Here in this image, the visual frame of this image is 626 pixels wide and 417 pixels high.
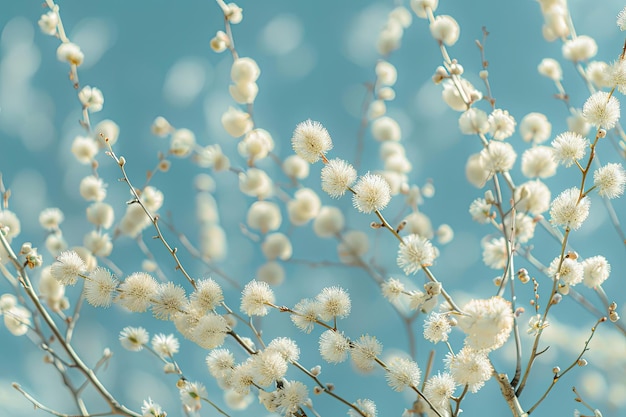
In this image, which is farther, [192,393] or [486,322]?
[192,393]

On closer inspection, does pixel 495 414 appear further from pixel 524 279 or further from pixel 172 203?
pixel 172 203

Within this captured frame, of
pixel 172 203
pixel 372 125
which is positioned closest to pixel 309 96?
pixel 372 125

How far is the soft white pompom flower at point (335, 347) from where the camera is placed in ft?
1.73

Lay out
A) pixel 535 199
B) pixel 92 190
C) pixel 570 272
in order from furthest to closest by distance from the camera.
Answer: pixel 92 190
pixel 535 199
pixel 570 272

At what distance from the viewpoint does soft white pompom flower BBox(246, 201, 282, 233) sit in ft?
3.05

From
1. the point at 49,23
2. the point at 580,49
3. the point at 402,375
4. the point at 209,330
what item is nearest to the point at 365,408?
the point at 402,375

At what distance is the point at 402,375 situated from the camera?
515mm

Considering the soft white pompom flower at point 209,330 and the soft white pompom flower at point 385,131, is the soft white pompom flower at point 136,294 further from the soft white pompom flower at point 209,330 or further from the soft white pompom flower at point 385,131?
the soft white pompom flower at point 385,131

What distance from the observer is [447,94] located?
0.73 m

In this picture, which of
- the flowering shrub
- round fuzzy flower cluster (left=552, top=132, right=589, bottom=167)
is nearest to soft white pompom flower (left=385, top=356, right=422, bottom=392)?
the flowering shrub

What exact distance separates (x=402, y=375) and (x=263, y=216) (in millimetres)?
461

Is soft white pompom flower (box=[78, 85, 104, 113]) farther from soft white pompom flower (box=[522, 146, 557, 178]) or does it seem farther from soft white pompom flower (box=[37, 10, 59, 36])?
soft white pompom flower (box=[522, 146, 557, 178])

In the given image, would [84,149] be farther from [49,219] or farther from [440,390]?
[440,390]

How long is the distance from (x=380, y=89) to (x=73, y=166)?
0.61 metres
